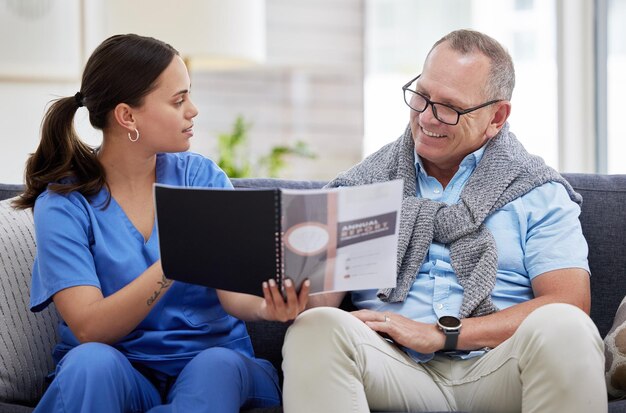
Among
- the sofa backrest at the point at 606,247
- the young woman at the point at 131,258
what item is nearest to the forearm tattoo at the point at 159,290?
the young woman at the point at 131,258

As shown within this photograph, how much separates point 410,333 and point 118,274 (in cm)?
61

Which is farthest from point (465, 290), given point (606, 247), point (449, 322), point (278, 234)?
point (278, 234)

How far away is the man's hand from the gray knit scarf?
119mm

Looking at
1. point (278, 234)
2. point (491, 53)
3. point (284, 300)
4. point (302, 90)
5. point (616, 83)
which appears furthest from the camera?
point (302, 90)

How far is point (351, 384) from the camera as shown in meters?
1.64

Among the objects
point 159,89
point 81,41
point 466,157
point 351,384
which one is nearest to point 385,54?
point 81,41

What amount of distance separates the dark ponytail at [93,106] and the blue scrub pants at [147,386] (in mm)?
387

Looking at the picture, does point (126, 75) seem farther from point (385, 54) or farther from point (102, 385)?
point (385, 54)

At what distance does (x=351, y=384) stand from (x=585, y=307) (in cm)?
55

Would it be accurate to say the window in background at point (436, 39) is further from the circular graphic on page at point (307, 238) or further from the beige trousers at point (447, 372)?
the circular graphic on page at point (307, 238)

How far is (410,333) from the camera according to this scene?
5.88 feet

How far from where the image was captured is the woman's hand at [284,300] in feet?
5.20

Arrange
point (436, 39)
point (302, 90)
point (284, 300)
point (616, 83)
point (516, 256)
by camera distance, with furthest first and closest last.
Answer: point (436, 39), point (302, 90), point (616, 83), point (516, 256), point (284, 300)

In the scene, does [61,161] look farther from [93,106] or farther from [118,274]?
[118,274]
